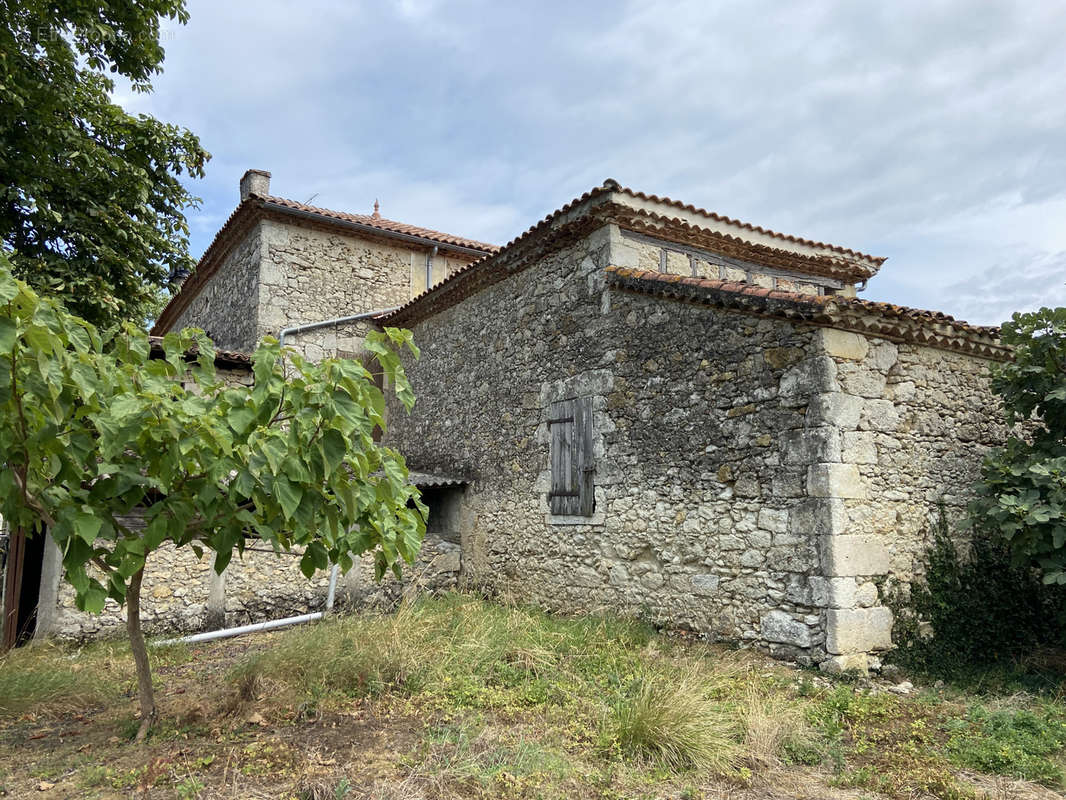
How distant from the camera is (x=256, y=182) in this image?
535 inches

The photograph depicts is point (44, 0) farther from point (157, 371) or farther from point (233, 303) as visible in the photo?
point (233, 303)

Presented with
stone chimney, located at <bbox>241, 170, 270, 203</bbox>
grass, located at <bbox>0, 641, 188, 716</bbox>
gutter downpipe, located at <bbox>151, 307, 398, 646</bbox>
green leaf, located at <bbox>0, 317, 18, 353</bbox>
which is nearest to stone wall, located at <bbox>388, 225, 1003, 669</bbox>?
gutter downpipe, located at <bbox>151, 307, 398, 646</bbox>

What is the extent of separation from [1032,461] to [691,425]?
111 inches

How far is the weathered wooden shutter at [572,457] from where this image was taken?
803 centimetres

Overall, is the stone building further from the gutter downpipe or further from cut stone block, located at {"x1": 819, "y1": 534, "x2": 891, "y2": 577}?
the gutter downpipe

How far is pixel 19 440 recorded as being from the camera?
11.3ft

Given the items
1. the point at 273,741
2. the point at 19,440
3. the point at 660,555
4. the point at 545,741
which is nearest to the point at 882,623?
the point at 660,555

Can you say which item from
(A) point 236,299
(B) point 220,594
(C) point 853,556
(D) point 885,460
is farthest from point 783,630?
(A) point 236,299

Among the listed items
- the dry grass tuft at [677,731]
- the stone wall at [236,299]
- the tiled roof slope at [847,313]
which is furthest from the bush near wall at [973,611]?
the stone wall at [236,299]

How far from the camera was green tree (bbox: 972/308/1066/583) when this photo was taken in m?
5.55

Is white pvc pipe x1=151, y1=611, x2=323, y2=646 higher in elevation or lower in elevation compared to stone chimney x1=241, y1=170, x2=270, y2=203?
lower

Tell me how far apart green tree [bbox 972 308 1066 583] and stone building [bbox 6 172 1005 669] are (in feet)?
1.26

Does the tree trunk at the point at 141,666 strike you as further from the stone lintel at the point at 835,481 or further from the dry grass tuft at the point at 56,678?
the stone lintel at the point at 835,481

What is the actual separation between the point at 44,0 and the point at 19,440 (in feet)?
17.1
